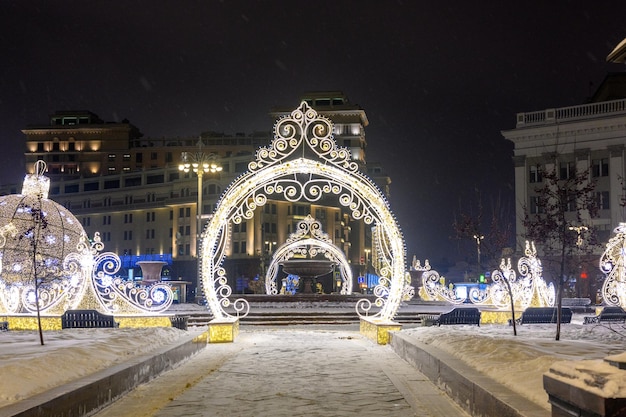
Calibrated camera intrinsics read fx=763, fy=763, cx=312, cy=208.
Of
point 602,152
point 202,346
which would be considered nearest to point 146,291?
point 202,346

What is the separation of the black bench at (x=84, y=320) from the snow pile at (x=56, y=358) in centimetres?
445

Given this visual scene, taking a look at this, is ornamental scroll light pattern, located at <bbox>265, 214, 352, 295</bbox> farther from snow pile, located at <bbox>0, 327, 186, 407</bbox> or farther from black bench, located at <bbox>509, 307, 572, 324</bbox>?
snow pile, located at <bbox>0, 327, 186, 407</bbox>

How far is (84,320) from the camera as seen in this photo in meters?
19.5

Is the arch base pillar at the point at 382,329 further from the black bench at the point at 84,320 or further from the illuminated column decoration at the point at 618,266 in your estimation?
the black bench at the point at 84,320

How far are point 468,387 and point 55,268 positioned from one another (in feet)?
51.8

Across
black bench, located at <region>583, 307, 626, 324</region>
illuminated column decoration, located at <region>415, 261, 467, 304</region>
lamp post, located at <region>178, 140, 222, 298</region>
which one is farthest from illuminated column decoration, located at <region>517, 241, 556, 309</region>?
lamp post, located at <region>178, 140, 222, 298</region>

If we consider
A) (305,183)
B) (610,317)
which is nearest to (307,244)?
(610,317)

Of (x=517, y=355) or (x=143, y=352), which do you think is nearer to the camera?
(x=517, y=355)

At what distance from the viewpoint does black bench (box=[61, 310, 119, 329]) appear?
63.1ft

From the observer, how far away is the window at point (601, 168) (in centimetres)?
5847

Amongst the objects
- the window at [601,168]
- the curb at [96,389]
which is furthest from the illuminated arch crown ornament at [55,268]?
the window at [601,168]

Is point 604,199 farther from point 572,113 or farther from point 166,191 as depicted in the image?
point 166,191

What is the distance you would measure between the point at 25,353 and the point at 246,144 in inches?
4134

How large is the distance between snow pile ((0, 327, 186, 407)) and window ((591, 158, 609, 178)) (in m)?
50.3
